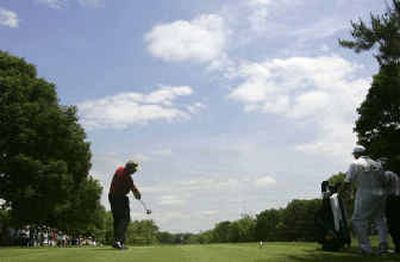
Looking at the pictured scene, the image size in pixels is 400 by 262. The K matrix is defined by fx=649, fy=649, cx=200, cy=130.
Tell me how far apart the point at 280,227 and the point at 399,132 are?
123m

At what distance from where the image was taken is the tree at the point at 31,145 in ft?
162

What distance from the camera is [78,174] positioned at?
58688 mm

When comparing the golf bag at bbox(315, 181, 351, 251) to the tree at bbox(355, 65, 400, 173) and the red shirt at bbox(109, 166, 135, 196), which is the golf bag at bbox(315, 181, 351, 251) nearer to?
the red shirt at bbox(109, 166, 135, 196)

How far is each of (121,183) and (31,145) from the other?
33566 mm

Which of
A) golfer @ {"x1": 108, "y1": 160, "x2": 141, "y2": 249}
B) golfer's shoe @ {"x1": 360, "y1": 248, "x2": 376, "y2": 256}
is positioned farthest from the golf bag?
golfer @ {"x1": 108, "y1": 160, "x2": 141, "y2": 249}

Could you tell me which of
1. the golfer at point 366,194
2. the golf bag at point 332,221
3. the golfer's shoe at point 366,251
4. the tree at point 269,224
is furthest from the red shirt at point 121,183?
the tree at point 269,224

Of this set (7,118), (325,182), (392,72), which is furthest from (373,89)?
(325,182)

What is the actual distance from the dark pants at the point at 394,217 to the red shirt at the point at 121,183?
7022 mm

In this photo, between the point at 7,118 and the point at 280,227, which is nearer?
the point at 7,118

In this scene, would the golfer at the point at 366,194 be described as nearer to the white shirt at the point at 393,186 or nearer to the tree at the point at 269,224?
the white shirt at the point at 393,186

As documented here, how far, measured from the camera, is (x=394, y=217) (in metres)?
17.1

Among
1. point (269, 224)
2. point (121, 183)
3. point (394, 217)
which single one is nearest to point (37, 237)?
point (121, 183)

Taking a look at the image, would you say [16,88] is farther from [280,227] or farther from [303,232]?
[280,227]

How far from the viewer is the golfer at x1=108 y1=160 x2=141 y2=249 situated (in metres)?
18.3
